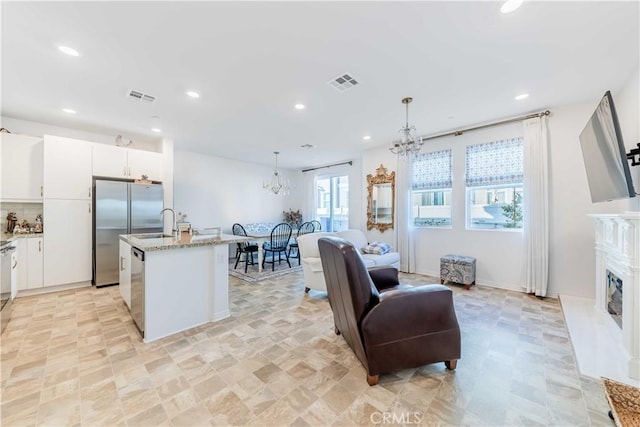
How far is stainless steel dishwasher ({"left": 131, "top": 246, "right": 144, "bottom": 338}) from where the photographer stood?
2.47m

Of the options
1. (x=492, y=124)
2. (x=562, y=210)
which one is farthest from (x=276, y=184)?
(x=562, y=210)

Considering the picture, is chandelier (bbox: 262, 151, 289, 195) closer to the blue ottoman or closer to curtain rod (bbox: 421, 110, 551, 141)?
curtain rod (bbox: 421, 110, 551, 141)

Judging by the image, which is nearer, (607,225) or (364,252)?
(607,225)

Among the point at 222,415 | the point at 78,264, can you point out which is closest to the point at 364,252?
the point at 222,415

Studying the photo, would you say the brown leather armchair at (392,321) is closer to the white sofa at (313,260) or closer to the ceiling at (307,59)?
the white sofa at (313,260)

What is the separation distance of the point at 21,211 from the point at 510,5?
6.71m

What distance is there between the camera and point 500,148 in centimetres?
411

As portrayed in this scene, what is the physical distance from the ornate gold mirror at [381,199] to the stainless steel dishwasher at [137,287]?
4.49 m

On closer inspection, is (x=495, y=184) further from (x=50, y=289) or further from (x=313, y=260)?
(x=50, y=289)

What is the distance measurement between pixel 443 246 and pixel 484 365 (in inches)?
116

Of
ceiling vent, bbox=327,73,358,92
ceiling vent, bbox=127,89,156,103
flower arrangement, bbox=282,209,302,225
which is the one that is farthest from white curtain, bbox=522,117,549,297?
flower arrangement, bbox=282,209,302,225

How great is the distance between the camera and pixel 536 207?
3.67 metres

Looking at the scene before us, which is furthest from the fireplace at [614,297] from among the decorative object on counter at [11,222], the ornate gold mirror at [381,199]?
the decorative object on counter at [11,222]

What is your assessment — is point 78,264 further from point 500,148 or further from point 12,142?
point 500,148
